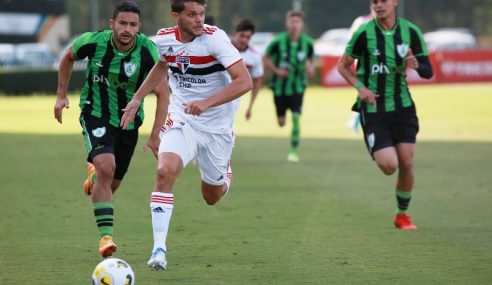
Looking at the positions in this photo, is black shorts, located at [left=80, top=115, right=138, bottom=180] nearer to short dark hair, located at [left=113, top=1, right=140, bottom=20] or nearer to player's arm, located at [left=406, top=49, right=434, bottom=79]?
short dark hair, located at [left=113, top=1, right=140, bottom=20]

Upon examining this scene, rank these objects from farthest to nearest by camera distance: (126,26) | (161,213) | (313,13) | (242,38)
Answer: (313,13), (242,38), (126,26), (161,213)

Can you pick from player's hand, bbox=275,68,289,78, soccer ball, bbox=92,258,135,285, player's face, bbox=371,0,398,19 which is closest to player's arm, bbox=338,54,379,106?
player's face, bbox=371,0,398,19

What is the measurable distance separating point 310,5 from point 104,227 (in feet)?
231

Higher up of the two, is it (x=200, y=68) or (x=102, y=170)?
(x=200, y=68)

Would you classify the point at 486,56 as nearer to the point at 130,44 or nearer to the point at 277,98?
the point at 277,98

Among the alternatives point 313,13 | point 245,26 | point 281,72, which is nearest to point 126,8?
point 245,26

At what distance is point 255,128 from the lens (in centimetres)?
2373

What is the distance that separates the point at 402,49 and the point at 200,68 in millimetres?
2725

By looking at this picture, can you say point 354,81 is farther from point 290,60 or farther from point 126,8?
point 290,60

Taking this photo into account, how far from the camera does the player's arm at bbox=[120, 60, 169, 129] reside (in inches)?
327

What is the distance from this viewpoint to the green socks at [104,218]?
328 inches

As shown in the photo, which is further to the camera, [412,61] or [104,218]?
[412,61]

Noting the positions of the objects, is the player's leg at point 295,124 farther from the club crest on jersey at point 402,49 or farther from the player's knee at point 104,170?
the player's knee at point 104,170

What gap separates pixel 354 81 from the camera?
10.1 metres
